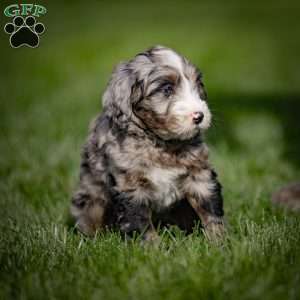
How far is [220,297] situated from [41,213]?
107 inches

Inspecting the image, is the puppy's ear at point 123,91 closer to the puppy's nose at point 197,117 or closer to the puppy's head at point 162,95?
the puppy's head at point 162,95

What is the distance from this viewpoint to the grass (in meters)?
3.64

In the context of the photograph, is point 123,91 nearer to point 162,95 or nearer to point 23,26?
point 162,95

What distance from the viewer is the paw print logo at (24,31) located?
16.8ft

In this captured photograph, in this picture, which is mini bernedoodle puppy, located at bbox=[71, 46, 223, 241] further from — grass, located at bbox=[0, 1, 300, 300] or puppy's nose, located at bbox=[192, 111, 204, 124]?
grass, located at bbox=[0, 1, 300, 300]

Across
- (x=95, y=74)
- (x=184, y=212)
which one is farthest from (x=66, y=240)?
(x=95, y=74)

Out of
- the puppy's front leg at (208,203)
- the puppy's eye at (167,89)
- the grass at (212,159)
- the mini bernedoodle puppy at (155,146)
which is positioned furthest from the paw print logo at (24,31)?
the puppy's front leg at (208,203)

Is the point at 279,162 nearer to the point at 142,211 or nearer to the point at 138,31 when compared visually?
the point at 142,211

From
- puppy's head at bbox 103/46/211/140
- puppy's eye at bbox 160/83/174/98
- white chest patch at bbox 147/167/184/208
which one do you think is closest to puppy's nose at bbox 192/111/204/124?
puppy's head at bbox 103/46/211/140

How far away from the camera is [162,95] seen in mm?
4414

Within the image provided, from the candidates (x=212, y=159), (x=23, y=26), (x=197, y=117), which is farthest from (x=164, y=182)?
(x=212, y=159)

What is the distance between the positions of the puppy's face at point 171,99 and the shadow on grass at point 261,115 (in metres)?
2.60

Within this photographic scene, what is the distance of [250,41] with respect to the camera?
59.2ft

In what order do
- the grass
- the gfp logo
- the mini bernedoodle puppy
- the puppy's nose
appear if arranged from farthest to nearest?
the gfp logo < the mini bernedoodle puppy < the puppy's nose < the grass
